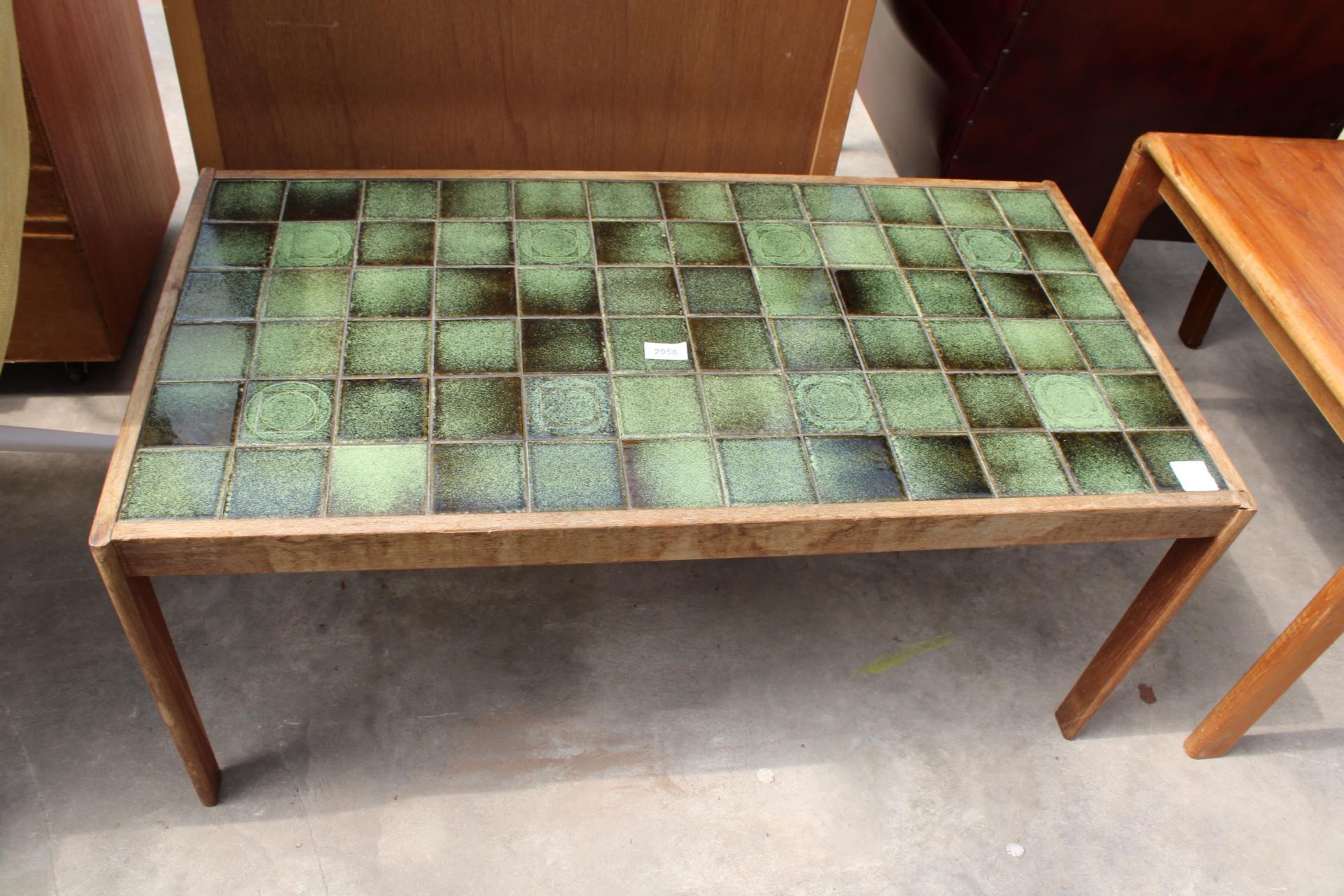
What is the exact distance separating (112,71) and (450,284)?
89cm

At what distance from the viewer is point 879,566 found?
5.92 ft

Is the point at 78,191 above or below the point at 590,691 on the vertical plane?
above

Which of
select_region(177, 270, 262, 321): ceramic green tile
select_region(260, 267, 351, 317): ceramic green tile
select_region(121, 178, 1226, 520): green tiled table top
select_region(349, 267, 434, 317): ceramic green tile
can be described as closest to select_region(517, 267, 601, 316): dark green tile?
select_region(121, 178, 1226, 520): green tiled table top

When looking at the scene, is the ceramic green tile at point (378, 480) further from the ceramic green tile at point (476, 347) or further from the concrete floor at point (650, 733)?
the concrete floor at point (650, 733)

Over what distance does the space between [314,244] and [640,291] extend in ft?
1.56

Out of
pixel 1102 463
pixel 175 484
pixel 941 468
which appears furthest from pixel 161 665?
pixel 1102 463

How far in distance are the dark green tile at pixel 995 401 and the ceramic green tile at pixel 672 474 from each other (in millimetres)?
366

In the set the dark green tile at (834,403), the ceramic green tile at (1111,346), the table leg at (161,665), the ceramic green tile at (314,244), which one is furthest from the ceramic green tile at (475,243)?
the ceramic green tile at (1111,346)

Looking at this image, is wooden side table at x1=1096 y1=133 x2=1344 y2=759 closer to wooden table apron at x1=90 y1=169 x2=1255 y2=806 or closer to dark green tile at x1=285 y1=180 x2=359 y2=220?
wooden table apron at x1=90 y1=169 x2=1255 y2=806

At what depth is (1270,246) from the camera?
1.48m

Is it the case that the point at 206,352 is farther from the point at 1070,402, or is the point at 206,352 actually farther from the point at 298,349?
the point at 1070,402

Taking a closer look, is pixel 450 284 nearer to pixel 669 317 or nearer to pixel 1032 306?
pixel 669 317

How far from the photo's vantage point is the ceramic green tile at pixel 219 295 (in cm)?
137

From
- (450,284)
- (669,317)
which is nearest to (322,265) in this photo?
(450,284)
